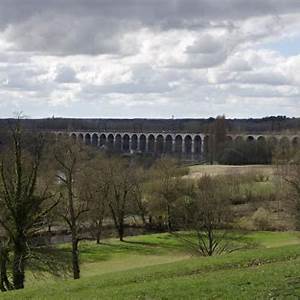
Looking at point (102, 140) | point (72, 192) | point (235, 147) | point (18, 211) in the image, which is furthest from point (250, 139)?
point (18, 211)

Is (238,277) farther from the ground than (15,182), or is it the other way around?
(15,182)

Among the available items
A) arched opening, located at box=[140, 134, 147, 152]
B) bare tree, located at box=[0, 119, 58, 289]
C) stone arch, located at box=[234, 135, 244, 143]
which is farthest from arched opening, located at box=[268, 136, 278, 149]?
bare tree, located at box=[0, 119, 58, 289]

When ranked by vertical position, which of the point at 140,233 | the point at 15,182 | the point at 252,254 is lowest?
the point at 140,233

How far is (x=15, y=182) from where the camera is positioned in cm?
2600

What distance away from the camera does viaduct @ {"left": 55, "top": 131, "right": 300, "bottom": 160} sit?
139 meters

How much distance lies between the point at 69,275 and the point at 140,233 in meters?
29.2

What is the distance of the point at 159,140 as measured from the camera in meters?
160

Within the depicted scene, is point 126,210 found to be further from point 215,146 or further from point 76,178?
point 215,146

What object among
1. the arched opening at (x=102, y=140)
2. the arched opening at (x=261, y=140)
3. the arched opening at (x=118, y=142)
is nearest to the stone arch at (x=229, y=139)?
the arched opening at (x=261, y=140)

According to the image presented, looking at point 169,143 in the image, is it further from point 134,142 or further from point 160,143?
point 134,142

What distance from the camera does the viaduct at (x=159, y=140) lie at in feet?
457

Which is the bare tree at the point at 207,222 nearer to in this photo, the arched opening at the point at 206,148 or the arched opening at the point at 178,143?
the arched opening at the point at 206,148

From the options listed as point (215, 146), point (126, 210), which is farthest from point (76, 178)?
point (215, 146)

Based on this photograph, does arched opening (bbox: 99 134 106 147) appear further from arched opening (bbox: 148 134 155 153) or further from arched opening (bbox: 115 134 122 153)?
arched opening (bbox: 148 134 155 153)
